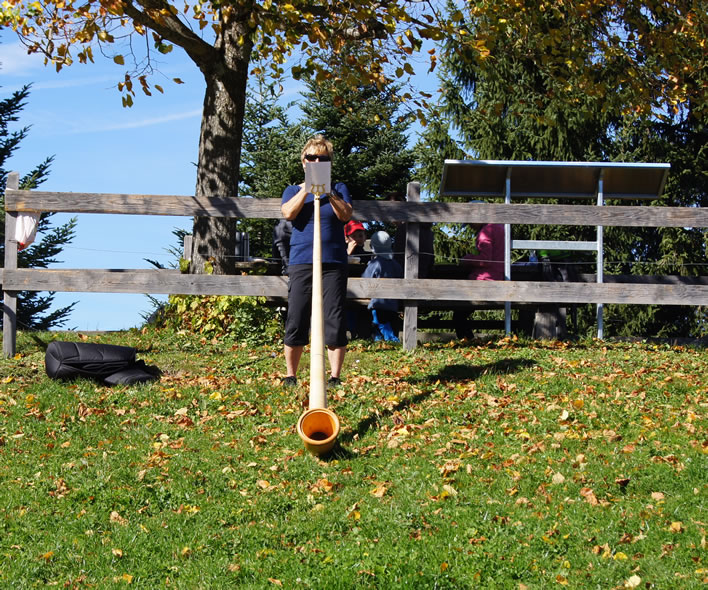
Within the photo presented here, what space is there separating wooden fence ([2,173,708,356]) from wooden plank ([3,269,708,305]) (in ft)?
0.04

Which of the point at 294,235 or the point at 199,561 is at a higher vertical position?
the point at 294,235

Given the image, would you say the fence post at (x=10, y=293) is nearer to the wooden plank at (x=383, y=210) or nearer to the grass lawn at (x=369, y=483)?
the wooden plank at (x=383, y=210)

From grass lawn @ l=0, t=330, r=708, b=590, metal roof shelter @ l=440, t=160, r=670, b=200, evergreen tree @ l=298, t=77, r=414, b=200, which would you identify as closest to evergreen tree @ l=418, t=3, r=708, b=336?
evergreen tree @ l=298, t=77, r=414, b=200

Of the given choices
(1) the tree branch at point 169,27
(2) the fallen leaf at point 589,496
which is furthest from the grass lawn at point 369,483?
(1) the tree branch at point 169,27

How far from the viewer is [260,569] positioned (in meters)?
4.51

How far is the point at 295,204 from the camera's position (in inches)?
275

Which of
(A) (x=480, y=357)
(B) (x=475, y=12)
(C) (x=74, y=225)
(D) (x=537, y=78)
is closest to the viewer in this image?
(A) (x=480, y=357)

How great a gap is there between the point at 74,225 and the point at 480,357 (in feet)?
49.3

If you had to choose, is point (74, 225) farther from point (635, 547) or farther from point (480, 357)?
point (635, 547)

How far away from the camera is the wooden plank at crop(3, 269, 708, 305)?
9.58 metres

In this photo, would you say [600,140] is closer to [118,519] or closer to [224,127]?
[224,127]

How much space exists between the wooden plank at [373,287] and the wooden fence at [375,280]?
0.04ft

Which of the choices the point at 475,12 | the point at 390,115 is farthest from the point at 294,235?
the point at 390,115

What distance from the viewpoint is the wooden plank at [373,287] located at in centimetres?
958
